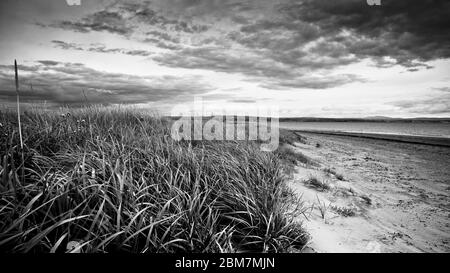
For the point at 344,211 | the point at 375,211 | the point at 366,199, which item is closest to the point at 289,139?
the point at 366,199

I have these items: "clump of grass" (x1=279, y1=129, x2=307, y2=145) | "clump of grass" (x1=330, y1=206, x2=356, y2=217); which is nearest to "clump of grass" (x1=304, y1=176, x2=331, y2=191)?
"clump of grass" (x1=330, y1=206, x2=356, y2=217)

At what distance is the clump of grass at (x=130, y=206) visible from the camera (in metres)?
2.19

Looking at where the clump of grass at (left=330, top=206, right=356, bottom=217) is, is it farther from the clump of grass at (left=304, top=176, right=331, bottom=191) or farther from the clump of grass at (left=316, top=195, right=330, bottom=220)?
the clump of grass at (left=304, top=176, right=331, bottom=191)

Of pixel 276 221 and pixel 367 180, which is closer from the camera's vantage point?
pixel 276 221

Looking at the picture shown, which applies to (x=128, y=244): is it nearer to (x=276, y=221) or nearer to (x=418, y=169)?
(x=276, y=221)

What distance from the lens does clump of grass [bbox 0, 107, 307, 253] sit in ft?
7.17

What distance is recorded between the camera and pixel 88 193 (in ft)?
9.23

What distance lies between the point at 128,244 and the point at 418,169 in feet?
36.2

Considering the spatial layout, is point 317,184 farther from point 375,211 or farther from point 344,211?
point 344,211

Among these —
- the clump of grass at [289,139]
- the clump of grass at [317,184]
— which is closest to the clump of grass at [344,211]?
the clump of grass at [317,184]

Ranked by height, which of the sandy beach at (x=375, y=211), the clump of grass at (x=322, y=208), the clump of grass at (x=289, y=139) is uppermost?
the clump of grass at (x=289, y=139)

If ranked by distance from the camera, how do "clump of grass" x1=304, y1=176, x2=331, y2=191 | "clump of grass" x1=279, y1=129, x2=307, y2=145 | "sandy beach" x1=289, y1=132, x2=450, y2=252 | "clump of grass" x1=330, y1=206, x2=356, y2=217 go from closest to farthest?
"sandy beach" x1=289, y1=132, x2=450, y2=252 → "clump of grass" x1=330, y1=206, x2=356, y2=217 → "clump of grass" x1=304, y1=176, x2=331, y2=191 → "clump of grass" x1=279, y1=129, x2=307, y2=145

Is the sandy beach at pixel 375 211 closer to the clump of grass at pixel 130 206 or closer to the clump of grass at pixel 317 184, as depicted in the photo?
the clump of grass at pixel 317 184
